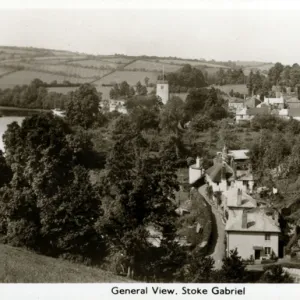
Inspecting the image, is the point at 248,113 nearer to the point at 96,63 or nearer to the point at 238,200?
the point at 238,200

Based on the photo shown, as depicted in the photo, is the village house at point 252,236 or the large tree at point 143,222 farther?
the village house at point 252,236

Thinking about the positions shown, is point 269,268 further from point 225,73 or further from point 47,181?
point 225,73

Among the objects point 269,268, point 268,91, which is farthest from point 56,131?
point 268,91

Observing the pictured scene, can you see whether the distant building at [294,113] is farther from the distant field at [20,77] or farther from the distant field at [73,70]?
the distant field at [20,77]

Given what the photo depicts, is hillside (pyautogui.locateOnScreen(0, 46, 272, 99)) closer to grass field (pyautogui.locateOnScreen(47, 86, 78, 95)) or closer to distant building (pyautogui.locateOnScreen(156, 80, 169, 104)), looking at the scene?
grass field (pyautogui.locateOnScreen(47, 86, 78, 95))

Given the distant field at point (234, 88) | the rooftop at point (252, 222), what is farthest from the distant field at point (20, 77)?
the distant field at point (234, 88)

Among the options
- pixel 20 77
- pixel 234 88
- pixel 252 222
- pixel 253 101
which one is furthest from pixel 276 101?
pixel 20 77
